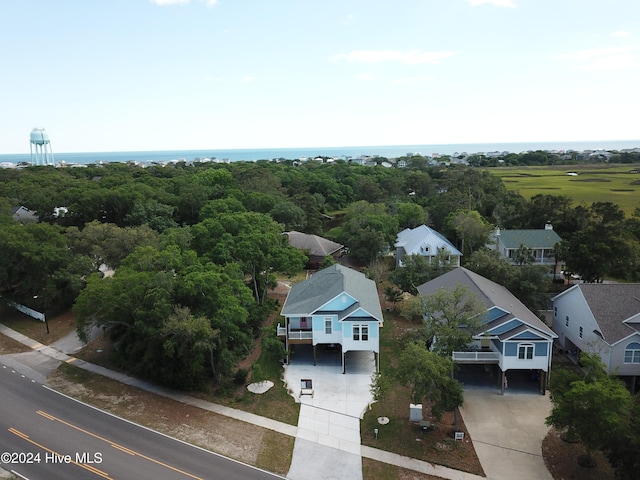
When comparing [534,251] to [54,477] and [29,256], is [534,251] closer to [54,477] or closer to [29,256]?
[54,477]

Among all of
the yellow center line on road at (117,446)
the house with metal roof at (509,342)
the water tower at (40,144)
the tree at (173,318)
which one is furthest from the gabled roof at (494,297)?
the water tower at (40,144)

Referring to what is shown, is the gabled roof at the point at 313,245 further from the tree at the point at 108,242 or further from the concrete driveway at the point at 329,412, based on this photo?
the concrete driveway at the point at 329,412

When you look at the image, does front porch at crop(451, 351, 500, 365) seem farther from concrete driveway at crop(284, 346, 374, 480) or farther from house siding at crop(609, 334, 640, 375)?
house siding at crop(609, 334, 640, 375)

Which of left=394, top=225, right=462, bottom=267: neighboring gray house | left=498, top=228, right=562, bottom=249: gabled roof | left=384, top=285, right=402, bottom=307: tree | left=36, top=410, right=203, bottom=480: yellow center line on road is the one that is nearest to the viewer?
left=36, top=410, right=203, bottom=480: yellow center line on road

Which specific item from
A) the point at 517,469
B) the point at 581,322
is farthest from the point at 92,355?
the point at 581,322

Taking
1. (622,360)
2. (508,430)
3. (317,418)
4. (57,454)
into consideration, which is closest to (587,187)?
(622,360)

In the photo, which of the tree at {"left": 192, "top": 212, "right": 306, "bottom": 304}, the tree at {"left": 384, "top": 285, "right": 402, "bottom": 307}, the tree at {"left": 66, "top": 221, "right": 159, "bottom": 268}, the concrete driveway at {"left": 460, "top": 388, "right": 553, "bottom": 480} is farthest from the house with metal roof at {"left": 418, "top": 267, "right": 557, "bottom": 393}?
the tree at {"left": 66, "top": 221, "right": 159, "bottom": 268}
